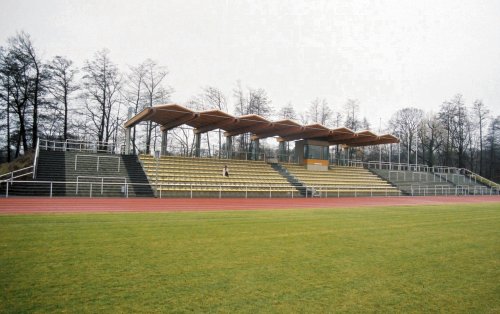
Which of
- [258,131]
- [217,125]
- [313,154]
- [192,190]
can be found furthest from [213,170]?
A: [313,154]

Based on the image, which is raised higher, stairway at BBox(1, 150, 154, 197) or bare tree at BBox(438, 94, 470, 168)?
bare tree at BBox(438, 94, 470, 168)

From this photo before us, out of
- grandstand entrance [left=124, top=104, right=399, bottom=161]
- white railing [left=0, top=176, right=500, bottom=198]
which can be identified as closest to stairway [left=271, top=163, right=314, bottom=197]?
white railing [left=0, top=176, right=500, bottom=198]

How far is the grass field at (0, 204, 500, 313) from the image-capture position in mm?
3371

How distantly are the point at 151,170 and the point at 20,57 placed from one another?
20.3 meters

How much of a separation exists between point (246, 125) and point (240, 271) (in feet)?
86.9

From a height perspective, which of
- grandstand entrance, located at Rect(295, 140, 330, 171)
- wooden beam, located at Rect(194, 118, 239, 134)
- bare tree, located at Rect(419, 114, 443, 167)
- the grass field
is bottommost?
the grass field

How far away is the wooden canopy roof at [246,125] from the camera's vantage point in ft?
85.7

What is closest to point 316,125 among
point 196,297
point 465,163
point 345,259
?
point 345,259

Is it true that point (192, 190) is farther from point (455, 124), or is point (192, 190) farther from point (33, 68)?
point (455, 124)

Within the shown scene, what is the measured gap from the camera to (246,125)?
100 feet

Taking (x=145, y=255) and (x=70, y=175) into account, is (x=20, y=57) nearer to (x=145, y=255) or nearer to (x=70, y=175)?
(x=70, y=175)

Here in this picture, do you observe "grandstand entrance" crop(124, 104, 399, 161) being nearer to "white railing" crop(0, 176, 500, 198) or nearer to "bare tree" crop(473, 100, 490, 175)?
"white railing" crop(0, 176, 500, 198)

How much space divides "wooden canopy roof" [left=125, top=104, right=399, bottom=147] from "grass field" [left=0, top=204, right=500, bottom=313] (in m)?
18.9

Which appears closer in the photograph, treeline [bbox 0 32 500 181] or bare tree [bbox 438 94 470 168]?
treeline [bbox 0 32 500 181]
